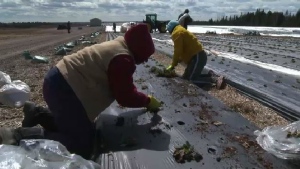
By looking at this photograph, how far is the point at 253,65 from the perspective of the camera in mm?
7801

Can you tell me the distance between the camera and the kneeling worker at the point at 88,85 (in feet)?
8.90

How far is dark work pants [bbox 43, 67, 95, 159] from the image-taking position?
109 inches

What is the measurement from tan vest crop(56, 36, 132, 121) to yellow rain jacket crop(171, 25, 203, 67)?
3.28 m

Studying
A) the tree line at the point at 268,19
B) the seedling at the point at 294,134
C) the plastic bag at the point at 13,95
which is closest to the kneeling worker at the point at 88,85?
the seedling at the point at 294,134

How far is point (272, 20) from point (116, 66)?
185 feet

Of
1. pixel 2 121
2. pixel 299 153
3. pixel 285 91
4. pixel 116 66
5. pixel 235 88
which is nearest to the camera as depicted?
pixel 299 153

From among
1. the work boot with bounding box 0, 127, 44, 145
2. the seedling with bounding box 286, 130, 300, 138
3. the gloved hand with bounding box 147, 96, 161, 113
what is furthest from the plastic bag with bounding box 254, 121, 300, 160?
the work boot with bounding box 0, 127, 44, 145

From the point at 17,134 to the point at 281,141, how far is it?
2.23 meters

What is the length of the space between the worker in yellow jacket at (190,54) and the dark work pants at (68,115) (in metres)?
3.49

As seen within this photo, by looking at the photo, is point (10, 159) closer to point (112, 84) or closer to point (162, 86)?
point (112, 84)

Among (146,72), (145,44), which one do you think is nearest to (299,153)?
(145,44)

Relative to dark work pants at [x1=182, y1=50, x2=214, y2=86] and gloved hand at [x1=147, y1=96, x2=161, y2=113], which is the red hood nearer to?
gloved hand at [x1=147, y1=96, x2=161, y2=113]

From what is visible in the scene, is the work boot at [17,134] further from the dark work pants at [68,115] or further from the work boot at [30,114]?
the work boot at [30,114]

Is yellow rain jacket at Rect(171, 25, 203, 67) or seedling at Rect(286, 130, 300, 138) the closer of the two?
seedling at Rect(286, 130, 300, 138)
